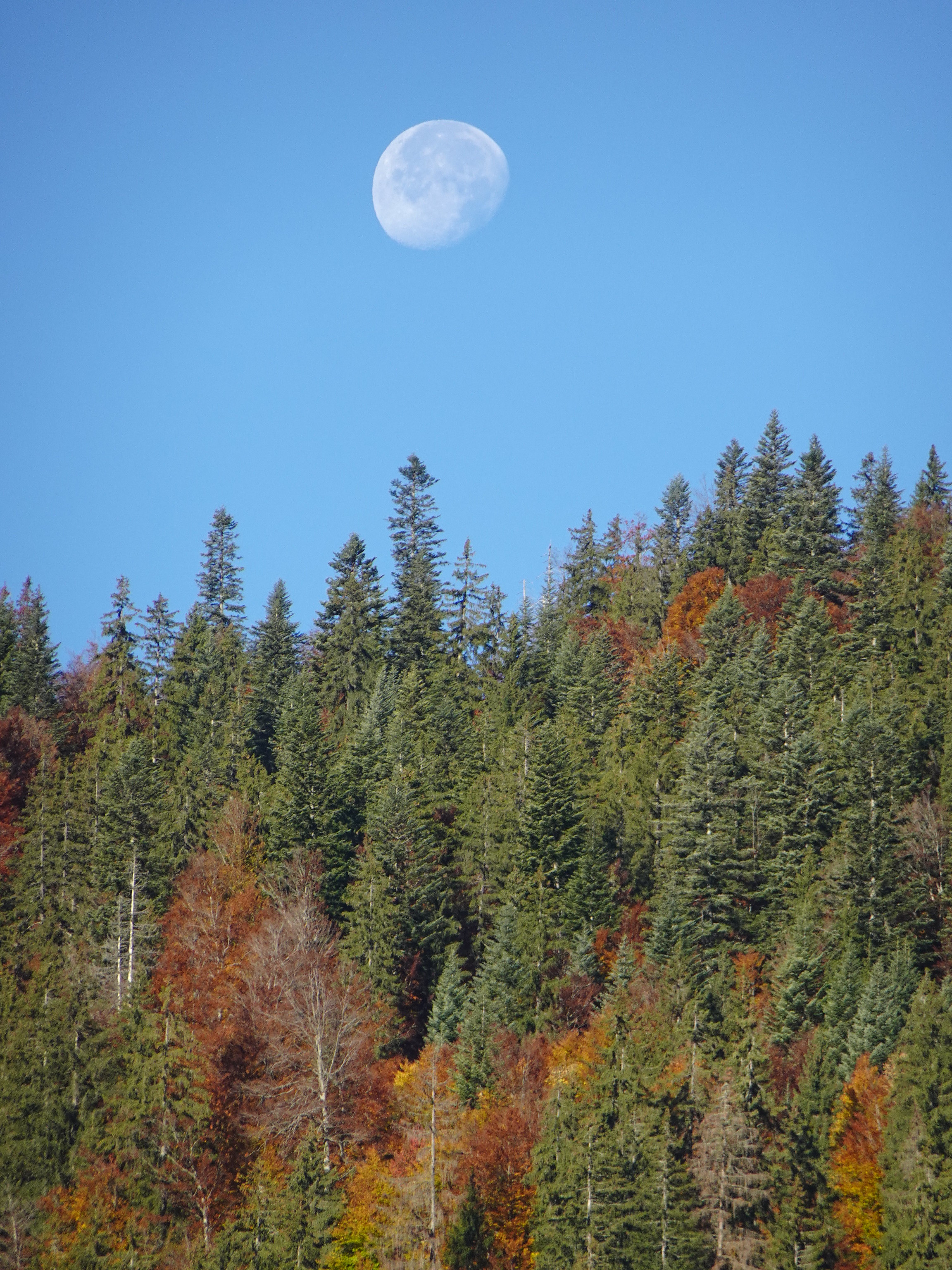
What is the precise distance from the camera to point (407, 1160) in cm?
4706

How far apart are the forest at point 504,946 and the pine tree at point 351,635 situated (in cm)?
49

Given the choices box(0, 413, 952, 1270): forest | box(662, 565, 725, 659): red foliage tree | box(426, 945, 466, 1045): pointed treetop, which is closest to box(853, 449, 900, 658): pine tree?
box(0, 413, 952, 1270): forest

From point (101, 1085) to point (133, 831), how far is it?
17.9 meters

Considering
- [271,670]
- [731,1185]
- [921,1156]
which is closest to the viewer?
[921,1156]

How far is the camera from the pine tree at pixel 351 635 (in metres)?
101

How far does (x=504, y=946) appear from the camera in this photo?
58.8 m

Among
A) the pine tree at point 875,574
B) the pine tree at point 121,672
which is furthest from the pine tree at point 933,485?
the pine tree at point 121,672

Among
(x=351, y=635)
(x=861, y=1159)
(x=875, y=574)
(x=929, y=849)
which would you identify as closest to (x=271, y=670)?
(x=351, y=635)

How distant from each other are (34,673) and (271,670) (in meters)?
18.2

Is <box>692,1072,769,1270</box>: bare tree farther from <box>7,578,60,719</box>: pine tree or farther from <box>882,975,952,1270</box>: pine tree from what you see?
<box>7,578,60,719</box>: pine tree

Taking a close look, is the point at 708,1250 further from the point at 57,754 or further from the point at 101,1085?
the point at 57,754

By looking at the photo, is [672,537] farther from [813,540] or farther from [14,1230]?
[14,1230]

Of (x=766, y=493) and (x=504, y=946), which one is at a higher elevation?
(x=766, y=493)

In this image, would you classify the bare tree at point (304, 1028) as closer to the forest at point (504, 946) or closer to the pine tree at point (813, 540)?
the forest at point (504, 946)
